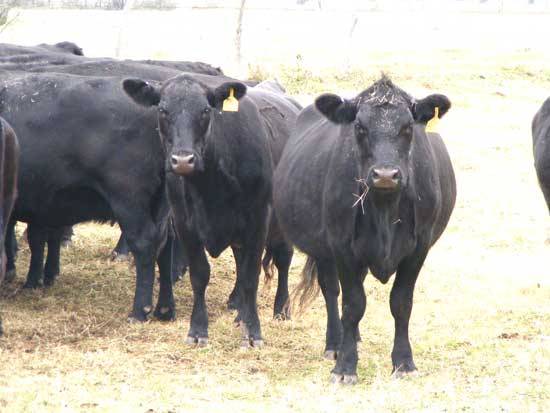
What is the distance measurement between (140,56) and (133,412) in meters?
21.7

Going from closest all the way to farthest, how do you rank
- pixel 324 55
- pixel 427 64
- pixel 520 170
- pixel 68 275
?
pixel 68 275, pixel 520 170, pixel 427 64, pixel 324 55

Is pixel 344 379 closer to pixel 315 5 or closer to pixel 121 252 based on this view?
pixel 121 252

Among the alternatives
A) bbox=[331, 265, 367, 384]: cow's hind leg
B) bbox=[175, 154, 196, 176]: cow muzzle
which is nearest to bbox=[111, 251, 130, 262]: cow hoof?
bbox=[175, 154, 196, 176]: cow muzzle

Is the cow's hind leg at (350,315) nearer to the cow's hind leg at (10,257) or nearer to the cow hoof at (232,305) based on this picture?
the cow hoof at (232,305)

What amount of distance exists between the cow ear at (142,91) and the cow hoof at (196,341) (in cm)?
168

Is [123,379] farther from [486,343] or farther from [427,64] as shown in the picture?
[427,64]

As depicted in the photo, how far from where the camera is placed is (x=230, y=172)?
307 inches

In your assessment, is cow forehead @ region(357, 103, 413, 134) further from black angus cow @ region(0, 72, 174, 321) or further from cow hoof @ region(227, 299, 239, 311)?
cow hoof @ region(227, 299, 239, 311)

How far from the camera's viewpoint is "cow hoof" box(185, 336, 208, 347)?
25.3 ft

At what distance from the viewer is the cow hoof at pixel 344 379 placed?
649cm

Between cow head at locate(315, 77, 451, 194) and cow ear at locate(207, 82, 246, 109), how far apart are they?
125 cm

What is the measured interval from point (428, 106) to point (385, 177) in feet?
2.62

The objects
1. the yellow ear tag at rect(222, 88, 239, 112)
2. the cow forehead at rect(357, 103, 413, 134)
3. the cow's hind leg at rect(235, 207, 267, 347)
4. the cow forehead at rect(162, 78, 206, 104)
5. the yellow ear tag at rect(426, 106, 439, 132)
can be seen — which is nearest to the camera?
the cow forehead at rect(357, 103, 413, 134)

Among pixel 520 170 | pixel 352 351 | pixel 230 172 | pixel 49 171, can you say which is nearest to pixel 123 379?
pixel 352 351
